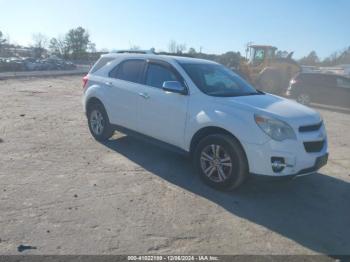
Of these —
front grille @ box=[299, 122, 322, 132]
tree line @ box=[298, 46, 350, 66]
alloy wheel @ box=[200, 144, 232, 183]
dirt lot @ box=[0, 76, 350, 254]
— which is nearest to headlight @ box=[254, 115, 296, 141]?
front grille @ box=[299, 122, 322, 132]

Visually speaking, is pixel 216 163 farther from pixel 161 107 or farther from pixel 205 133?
pixel 161 107

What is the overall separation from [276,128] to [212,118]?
88 cm

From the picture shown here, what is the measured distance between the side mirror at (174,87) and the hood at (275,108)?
1.99ft

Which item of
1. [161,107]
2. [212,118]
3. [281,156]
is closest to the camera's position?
[281,156]

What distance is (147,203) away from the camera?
185 inches

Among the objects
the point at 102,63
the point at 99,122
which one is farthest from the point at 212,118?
the point at 102,63

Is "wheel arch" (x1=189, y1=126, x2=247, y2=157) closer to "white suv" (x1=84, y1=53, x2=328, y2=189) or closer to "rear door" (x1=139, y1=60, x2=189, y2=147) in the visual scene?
"white suv" (x1=84, y1=53, x2=328, y2=189)

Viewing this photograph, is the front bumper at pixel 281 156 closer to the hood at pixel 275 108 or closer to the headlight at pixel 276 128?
the headlight at pixel 276 128

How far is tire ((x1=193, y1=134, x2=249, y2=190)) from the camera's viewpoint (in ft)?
16.2

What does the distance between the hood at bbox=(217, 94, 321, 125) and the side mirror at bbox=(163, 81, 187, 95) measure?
61 cm

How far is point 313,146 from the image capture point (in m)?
5.05

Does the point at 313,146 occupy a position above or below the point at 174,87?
below

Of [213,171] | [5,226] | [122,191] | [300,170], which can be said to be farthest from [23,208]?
[300,170]

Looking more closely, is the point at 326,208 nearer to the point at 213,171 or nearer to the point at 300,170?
the point at 300,170
